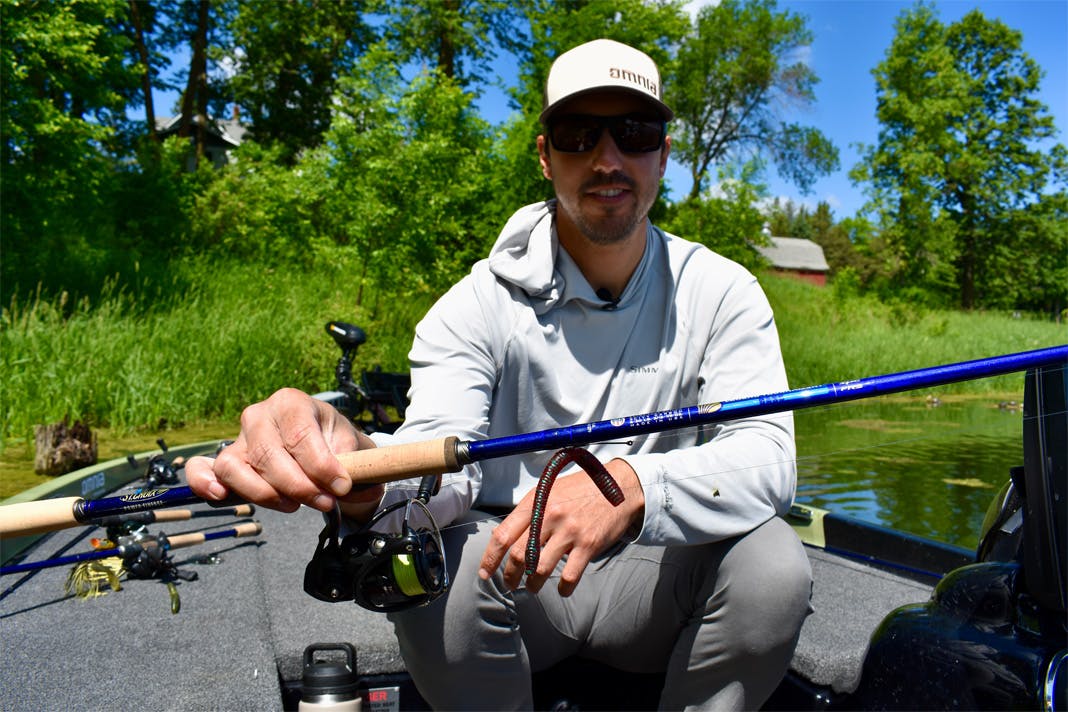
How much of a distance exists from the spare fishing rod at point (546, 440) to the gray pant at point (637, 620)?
36 centimetres

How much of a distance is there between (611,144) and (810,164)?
2877 cm

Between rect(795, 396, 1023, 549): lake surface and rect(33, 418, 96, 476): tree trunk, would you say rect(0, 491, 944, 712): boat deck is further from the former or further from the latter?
rect(33, 418, 96, 476): tree trunk

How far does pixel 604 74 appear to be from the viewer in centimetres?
191

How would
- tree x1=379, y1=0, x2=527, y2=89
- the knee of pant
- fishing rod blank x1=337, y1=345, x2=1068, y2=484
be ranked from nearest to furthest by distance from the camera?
fishing rod blank x1=337, y1=345, x2=1068, y2=484 → the knee of pant → tree x1=379, y1=0, x2=527, y2=89

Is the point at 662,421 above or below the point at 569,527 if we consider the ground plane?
above

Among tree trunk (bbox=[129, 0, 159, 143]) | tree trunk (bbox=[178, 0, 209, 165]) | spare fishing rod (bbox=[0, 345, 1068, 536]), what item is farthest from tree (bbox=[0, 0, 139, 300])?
tree trunk (bbox=[178, 0, 209, 165])

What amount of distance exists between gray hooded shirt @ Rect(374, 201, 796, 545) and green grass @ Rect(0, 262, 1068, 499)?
677mm

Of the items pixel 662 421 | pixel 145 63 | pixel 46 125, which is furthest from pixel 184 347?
pixel 145 63

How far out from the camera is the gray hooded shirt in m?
1.63

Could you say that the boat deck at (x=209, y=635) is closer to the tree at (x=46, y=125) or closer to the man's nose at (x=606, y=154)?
the man's nose at (x=606, y=154)

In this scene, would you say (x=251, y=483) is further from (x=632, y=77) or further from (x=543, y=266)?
(x=632, y=77)

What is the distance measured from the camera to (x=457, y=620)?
1406mm

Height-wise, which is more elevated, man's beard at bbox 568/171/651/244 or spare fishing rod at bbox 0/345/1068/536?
man's beard at bbox 568/171/651/244

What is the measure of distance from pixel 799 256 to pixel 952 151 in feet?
119
